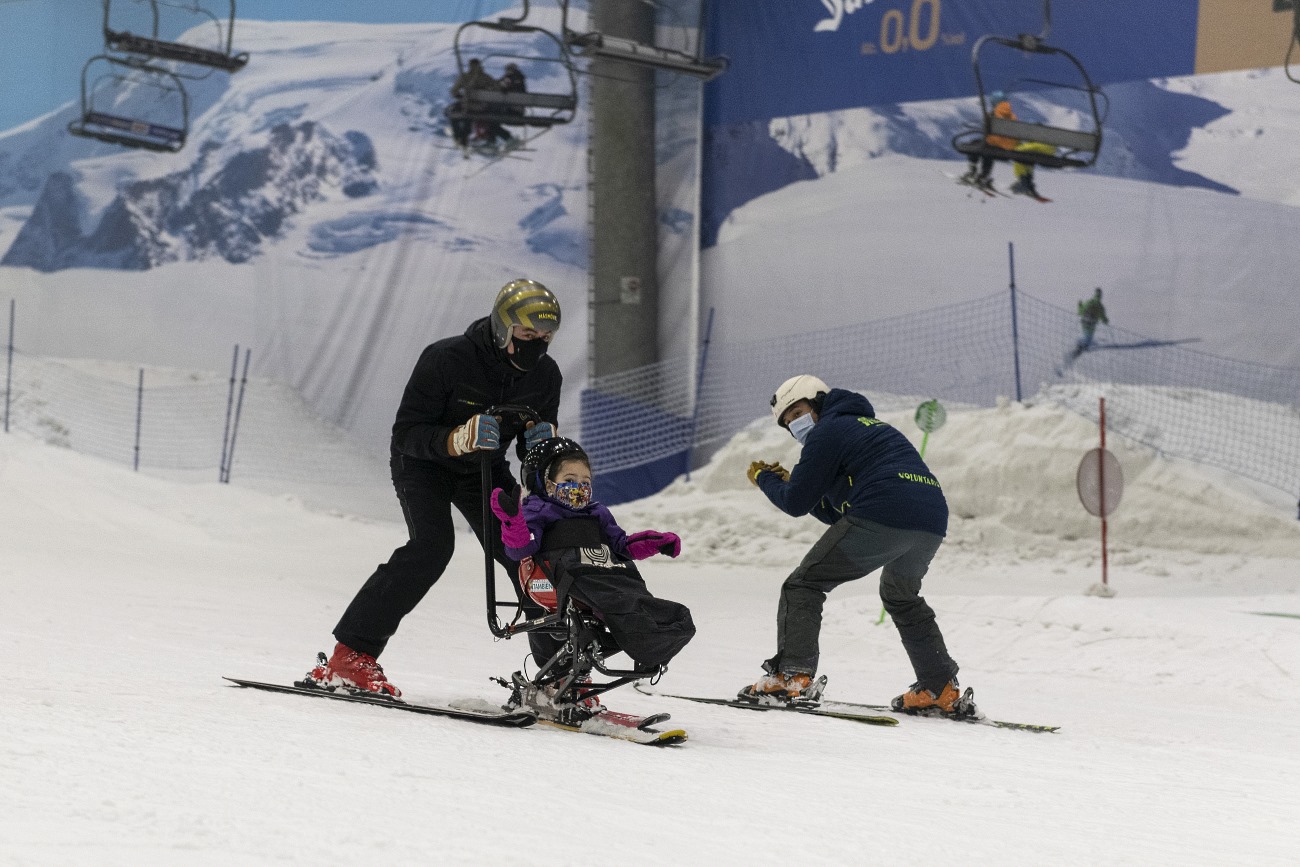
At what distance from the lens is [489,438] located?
12.8ft

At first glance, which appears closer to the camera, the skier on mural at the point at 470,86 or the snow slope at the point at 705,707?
the snow slope at the point at 705,707

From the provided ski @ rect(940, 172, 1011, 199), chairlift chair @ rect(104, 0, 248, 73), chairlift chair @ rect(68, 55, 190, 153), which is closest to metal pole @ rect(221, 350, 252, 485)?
chairlift chair @ rect(68, 55, 190, 153)

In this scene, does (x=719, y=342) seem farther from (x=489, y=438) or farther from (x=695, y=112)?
(x=489, y=438)

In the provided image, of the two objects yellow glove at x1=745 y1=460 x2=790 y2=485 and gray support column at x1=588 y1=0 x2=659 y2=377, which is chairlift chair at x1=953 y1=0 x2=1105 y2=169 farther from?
yellow glove at x1=745 y1=460 x2=790 y2=485

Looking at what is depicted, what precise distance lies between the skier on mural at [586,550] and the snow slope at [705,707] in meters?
0.30

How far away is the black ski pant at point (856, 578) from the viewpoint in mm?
4766

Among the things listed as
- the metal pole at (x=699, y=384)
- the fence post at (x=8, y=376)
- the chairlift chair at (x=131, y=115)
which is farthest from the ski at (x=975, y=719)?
the fence post at (x=8, y=376)

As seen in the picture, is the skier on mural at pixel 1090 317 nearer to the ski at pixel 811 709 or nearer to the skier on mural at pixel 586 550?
the ski at pixel 811 709

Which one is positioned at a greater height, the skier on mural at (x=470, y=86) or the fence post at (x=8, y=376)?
the skier on mural at (x=470, y=86)

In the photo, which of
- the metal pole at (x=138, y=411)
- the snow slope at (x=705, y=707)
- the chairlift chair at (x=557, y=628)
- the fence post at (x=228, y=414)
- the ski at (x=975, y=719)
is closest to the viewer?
the snow slope at (x=705, y=707)

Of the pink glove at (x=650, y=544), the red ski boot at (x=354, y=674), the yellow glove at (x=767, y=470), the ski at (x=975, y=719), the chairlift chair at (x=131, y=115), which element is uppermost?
the chairlift chair at (x=131, y=115)

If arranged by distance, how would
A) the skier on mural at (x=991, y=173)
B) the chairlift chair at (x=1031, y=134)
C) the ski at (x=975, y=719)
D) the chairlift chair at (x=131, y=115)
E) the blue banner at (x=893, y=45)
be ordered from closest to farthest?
the ski at (x=975, y=719) < the chairlift chair at (x=1031, y=134) < the blue banner at (x=893, y=45) < the skier on mural at (x=991, y=173) < the chairlift chair at (x=131, y=115)

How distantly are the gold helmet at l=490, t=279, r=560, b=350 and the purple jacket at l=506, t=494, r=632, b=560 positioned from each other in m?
0.50

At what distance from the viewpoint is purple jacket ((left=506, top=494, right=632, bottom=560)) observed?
392 centimetres
